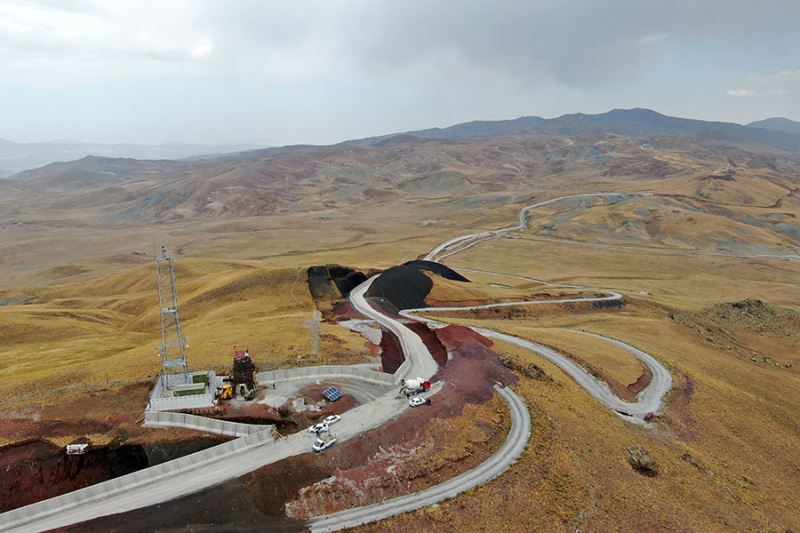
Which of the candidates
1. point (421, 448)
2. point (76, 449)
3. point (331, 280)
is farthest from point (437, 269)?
point (76, 449)

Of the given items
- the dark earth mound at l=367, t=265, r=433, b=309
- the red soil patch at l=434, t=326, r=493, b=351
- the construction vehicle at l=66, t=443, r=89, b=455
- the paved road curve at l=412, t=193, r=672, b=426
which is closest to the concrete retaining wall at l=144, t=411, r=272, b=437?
the construction vehicle at l=66, t=443, r=89, b=455

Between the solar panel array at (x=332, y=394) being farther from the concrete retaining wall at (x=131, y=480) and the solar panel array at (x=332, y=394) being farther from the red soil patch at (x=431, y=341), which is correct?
the red soil patch at (x=431, y=341)

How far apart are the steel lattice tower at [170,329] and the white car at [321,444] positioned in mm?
19427

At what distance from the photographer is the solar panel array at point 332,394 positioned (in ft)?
153

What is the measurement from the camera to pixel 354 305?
86.8 metres

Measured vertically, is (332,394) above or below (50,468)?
above

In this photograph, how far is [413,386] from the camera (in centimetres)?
4709

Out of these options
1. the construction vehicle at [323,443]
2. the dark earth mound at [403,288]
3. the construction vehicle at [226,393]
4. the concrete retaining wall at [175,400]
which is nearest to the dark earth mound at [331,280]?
the dark earth mound at [403,288]

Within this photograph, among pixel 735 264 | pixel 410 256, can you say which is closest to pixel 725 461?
pixel 410 256

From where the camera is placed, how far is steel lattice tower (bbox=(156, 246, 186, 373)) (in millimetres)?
49306

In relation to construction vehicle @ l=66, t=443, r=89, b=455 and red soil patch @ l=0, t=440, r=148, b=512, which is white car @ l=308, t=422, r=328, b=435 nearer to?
red soil patch @ l=0, t=440, r=148, b=512

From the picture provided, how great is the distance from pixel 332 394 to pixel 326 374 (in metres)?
5.38

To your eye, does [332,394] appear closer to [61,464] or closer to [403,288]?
[61,464]

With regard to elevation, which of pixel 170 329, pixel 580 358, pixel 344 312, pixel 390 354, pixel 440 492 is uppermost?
pixel 390 354
